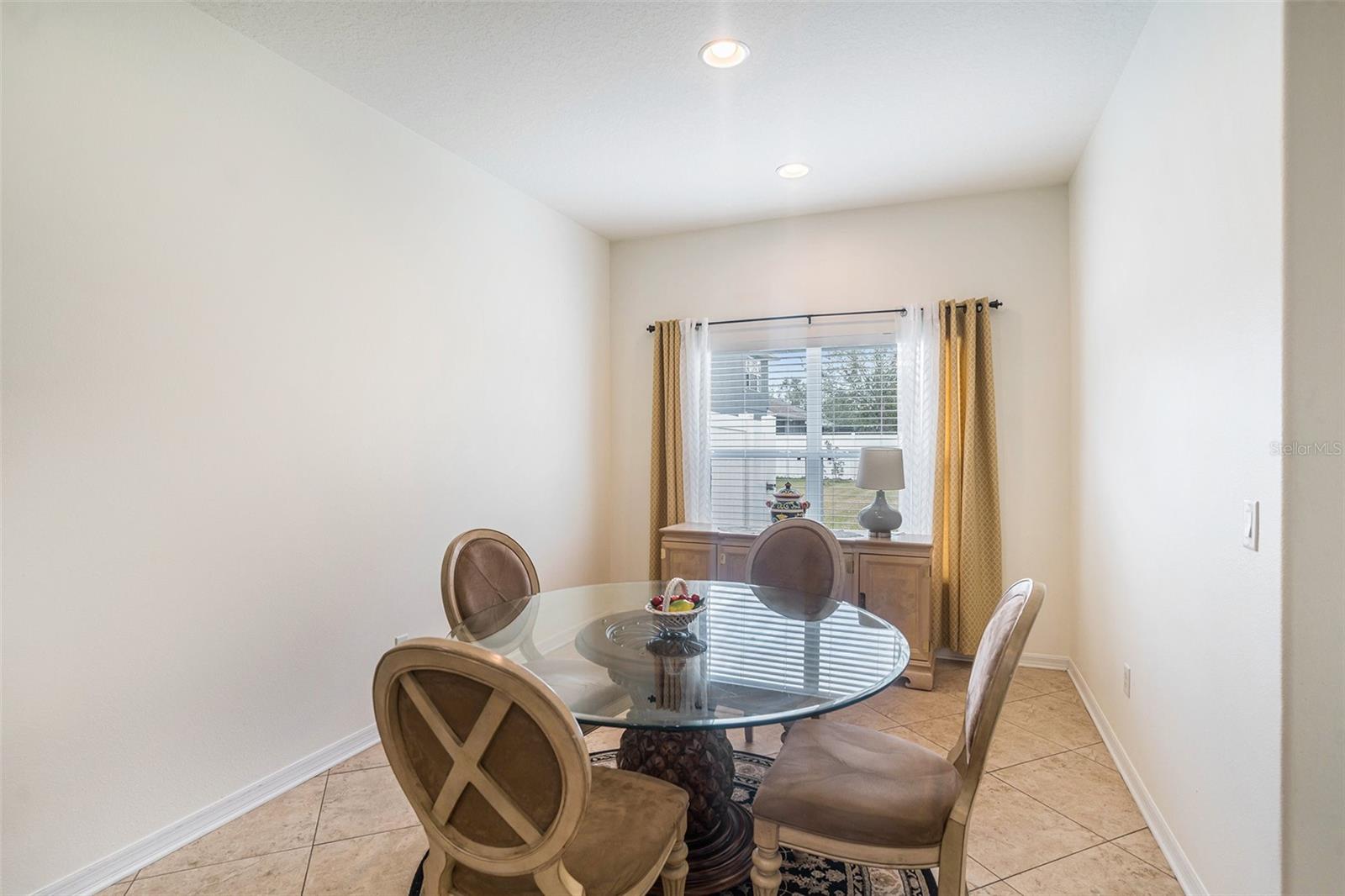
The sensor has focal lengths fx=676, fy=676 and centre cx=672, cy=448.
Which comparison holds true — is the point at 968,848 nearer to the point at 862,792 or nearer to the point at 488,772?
the point at 862,792

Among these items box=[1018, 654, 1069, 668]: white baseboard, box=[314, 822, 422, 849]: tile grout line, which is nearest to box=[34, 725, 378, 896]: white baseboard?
box=[314, 822, 422, 849]: tile grout line

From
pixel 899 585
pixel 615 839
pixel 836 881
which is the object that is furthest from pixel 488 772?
pixel 899 585

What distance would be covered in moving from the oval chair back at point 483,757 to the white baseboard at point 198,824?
147 centimetres

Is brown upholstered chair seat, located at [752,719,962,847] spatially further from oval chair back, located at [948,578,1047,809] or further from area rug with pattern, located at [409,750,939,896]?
area rug with pattern, located at [409,750,939,896]

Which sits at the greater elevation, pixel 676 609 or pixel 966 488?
pixel 966 488

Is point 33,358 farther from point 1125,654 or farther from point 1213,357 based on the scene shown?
point 1125,654

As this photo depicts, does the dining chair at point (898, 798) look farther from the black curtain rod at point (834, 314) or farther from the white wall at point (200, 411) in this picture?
the black curtain rod at point (834, 314)

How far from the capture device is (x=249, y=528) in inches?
97.0

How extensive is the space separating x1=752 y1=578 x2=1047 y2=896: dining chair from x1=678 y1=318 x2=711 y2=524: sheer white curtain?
288 cm

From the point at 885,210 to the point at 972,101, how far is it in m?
1.33

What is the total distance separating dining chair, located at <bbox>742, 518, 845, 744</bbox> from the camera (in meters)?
2.86

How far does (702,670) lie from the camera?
1847 millimetres

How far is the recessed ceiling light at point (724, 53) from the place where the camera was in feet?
8.09

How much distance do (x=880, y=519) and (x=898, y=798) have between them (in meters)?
2.35
